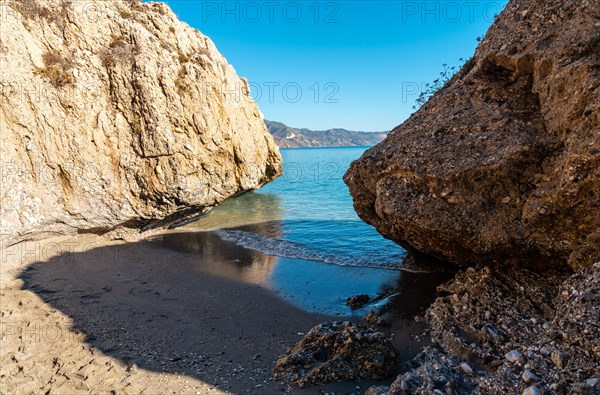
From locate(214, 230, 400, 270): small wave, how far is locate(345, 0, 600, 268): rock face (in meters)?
4.08

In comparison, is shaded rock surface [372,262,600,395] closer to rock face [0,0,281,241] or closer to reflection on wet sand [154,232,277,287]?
reflection on wet sand [154,232,277,287]

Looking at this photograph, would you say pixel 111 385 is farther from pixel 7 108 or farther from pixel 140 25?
pixel 140 25

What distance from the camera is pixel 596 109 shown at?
22.0ft

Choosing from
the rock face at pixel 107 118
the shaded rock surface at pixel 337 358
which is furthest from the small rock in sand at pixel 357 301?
the rock face at pixel 107 118

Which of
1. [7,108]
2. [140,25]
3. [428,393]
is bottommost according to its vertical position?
[428,393]

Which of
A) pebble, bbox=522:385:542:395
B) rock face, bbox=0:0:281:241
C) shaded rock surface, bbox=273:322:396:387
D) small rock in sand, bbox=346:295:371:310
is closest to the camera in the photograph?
pebble, bbox=522:385:542:395

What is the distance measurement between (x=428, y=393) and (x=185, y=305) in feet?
22.2

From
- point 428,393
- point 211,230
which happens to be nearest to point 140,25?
point 211,230

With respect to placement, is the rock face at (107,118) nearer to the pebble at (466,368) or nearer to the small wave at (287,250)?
the small wave at (287,250)

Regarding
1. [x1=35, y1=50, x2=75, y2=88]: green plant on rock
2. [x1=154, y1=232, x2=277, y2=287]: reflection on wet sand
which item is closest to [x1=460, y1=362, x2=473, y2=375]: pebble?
[x1=154, y1=232, x2=277, y2=287]: reflection on wet sand

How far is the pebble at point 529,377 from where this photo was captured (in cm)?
468

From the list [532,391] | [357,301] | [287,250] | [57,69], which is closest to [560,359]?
[532,391]

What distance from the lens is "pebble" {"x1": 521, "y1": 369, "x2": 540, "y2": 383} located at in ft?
15.4

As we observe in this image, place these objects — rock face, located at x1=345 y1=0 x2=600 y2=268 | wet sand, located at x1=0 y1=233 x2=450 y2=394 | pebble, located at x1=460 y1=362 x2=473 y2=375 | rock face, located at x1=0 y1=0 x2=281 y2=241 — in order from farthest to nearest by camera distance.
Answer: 1. rock face, located at x1=0 y1=0 x2=281 y2=241
2. rock face, located at x1=345 y1=0 x2=600 y2=268
3. wet sand, located at x1=0 y1=233 x2=450 y2=394
4. pebble, located at x1=460 y1=362 x2=473 y2=375
